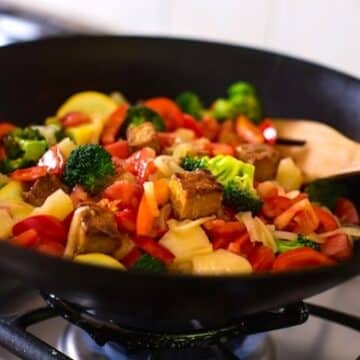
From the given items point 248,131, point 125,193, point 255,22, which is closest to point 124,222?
point 125,193

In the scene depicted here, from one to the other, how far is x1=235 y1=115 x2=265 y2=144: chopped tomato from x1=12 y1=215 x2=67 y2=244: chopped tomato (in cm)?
51

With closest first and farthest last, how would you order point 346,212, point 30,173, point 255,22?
point 30,173, point 346,212, point 255,22

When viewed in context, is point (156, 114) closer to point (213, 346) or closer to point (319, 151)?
point (319, 151)

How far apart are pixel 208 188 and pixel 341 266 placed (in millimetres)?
314

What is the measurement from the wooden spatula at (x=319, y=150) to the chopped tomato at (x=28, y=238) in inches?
22.0

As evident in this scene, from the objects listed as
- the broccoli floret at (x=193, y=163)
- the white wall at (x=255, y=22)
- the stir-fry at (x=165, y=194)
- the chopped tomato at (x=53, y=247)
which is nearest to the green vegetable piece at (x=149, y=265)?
the stir-fry at (x=165, y=194)

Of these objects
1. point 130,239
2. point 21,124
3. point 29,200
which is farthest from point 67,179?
point 21,124

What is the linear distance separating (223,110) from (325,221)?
39 centimetres

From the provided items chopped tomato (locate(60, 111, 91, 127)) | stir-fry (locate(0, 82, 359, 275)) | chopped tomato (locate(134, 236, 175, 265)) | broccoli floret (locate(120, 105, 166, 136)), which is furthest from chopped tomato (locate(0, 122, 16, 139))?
chopped tomato (locate(134, 236, 175, 265))

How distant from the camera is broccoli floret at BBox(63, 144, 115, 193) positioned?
1.17m

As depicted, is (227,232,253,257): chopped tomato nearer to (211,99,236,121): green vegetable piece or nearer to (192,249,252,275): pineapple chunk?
(192,249,252,275): pineapple chunk

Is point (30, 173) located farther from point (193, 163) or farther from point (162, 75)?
point (162, 75)

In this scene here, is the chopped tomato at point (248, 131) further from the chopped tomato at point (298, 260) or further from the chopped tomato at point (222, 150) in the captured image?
the chopped tomato at point (298, 260)

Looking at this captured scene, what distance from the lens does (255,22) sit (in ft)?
5.54
